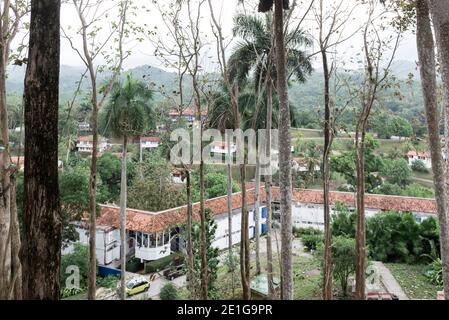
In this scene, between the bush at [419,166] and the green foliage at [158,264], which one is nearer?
the green foliage at [158,264]

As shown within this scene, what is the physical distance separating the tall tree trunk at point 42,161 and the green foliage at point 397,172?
2360 cm

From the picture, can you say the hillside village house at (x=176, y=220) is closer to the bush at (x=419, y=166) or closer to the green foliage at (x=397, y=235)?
the green foliage at (x=397, y=235)

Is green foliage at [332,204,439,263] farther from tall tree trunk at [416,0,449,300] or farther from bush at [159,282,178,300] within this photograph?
Answer: tall tree trunk at [416,0,449,300]

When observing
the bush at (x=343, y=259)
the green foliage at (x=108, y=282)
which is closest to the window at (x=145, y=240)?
the green foliage at (x=108, y=282)

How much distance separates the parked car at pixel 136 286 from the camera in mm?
14312

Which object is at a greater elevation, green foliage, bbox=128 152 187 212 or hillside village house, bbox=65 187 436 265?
green foliage, bbox=128 152 187 212

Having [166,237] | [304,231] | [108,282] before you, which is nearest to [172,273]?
[166,237]

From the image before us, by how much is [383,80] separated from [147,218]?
11.7 metres

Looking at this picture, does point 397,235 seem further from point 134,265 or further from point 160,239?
point 134,265

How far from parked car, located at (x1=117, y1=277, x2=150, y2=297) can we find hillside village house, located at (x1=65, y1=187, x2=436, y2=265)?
4.22 ft

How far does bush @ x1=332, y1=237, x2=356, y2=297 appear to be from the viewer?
42.8ft

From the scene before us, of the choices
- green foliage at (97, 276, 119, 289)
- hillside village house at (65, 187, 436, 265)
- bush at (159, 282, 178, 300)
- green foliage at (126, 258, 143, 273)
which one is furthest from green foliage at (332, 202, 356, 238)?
green foliage at (97, 276, 119, 289)
